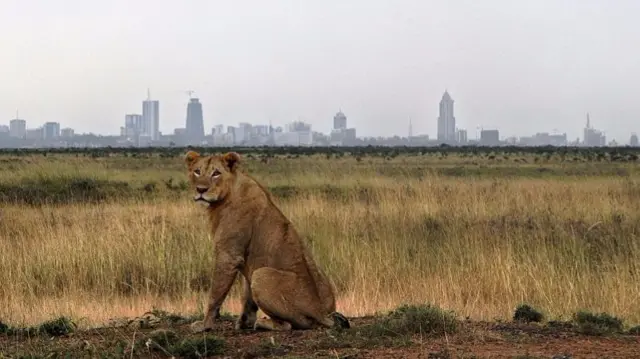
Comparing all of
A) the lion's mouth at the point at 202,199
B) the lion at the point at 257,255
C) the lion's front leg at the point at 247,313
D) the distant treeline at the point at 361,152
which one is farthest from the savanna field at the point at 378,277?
the distant treeline at the point at 361,152

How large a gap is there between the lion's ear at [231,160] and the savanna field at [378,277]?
4.38 ft

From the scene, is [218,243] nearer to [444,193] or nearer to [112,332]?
[112,332]

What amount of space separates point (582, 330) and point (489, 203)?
11.6 meters

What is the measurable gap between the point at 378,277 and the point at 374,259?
2.59 feet

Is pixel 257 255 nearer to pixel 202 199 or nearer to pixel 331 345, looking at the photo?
pixel 202 199

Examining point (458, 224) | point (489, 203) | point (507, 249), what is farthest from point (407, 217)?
point (507, 249)

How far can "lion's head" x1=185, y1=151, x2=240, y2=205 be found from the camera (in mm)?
6453

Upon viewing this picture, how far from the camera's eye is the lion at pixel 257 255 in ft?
21.1

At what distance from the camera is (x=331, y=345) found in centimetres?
599

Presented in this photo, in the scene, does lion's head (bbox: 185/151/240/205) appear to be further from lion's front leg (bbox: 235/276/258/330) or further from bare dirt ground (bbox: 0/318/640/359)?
bare dirt ground (bbox: 0/318/640/359)

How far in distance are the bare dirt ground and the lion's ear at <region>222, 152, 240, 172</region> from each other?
52.5 inches

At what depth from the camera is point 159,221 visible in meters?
14.7

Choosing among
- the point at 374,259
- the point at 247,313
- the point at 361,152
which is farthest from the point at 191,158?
the point at 361,152

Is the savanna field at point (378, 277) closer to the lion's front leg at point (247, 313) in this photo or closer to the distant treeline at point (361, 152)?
Result: the lion's front leg at point (247, 313)
